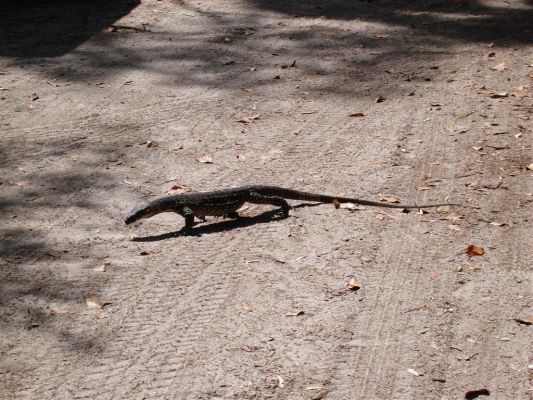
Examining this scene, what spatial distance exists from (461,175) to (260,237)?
195cm

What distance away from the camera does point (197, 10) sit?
13.3 metres

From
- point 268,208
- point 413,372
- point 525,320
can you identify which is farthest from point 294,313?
point 268,208

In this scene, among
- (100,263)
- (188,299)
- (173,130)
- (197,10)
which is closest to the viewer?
(188,299)

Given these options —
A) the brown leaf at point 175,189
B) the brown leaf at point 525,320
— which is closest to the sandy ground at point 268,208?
the brown leaf at point 525,320

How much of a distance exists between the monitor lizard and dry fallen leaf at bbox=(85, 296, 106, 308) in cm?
103

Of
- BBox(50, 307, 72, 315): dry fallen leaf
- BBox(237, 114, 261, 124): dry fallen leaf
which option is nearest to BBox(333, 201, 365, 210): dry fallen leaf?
BBox(237, 114, 261, 124): dry fallen leaf

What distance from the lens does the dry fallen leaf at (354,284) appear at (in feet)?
20.2

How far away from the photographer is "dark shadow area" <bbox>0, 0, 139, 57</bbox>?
39.2 feet

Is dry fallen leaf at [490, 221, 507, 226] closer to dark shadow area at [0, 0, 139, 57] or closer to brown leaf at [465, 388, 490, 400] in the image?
brown leaf at [465, 388, 490, 400]

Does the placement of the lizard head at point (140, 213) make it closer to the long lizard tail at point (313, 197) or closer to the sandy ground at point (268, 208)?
the sandy ground at point (268, 208)

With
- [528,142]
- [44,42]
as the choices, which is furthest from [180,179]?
[44,42]

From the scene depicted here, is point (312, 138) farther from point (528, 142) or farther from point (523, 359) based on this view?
point (523, 359)

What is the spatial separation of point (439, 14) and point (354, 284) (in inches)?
294

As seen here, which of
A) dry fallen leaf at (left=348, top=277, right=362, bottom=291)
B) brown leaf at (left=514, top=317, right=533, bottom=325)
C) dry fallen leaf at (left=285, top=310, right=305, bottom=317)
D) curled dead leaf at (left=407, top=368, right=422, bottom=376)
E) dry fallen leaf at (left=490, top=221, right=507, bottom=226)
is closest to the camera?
curled dead leaf at (left=407, top=368, right=422, bottom=376)
